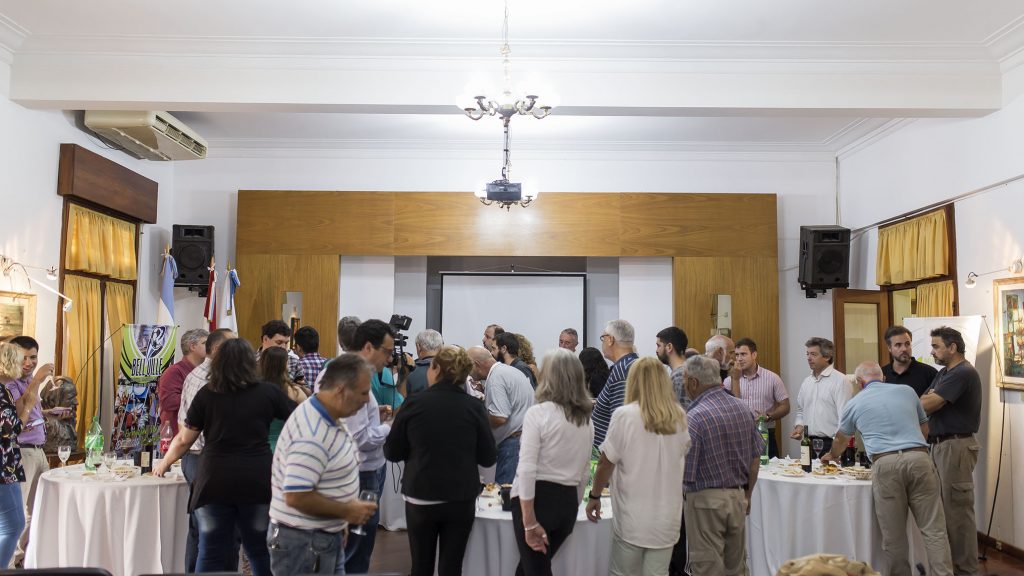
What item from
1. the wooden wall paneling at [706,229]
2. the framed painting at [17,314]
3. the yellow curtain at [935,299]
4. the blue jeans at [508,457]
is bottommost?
the blue jeans at [508,457]

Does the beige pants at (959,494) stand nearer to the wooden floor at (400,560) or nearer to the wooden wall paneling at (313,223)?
the wooden floor at (400,560)

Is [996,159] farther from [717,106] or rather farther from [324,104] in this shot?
[324,104]

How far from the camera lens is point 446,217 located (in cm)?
892

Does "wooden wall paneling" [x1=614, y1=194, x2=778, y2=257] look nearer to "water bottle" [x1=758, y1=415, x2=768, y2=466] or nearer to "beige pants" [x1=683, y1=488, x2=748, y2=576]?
"water bottle" [x1=758, y1=415, x2=768, y2=466]

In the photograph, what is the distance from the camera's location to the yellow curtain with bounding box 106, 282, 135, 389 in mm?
7707

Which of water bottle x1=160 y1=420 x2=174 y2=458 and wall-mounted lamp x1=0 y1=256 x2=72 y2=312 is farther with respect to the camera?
wall-mounted lamp x1=0 y1=256 x2=72 y2=312

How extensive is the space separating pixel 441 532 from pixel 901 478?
2652 millimetres

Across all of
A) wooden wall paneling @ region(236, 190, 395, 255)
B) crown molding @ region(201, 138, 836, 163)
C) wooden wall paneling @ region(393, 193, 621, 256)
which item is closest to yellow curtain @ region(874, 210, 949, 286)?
crown molding @ region(201, 138, 836, 163)

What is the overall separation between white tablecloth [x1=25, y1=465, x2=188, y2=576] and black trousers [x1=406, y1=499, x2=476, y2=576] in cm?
165

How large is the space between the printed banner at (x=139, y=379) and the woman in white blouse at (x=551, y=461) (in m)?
4.23

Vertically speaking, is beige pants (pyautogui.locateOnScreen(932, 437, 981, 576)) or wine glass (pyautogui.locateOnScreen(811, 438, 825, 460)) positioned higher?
wine glass (pyautogui.locateOnScreen(811, 438, 825, 460))

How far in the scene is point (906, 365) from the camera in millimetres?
6082

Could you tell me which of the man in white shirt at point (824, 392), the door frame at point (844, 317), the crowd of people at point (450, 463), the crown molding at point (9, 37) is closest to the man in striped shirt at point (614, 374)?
the crowd of people at point (450, 463)

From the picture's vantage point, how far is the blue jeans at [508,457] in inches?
205
